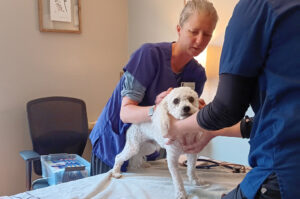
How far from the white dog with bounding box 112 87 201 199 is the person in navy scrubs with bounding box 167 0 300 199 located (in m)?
0.42

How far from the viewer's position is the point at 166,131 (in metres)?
0.97

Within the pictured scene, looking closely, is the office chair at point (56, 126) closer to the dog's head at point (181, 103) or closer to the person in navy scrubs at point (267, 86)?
the dog's head at point (181, 103)

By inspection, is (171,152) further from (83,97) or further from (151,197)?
(83,97)

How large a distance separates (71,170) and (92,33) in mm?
1475

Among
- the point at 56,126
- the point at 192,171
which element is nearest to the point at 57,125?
the point at 56,126

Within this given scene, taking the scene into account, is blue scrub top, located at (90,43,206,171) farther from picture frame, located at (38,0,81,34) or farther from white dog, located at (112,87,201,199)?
picture frame, located at (38,0,81,34)

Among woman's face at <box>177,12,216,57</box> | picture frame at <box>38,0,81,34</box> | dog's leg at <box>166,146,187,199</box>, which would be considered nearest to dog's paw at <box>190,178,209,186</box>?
dog's leg at <box>166,146,187,199</box>

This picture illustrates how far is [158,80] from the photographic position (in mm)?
1243

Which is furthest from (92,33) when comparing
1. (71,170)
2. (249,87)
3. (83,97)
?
(249,87)

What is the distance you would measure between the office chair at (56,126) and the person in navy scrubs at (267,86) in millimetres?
1653

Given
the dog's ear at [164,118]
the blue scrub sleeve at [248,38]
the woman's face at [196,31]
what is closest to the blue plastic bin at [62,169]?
the dog's ear at [164,118]

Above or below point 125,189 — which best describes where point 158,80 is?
above

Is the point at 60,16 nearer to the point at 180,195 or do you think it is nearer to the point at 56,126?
the point at 56,126

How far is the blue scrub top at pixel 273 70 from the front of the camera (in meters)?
0.50
